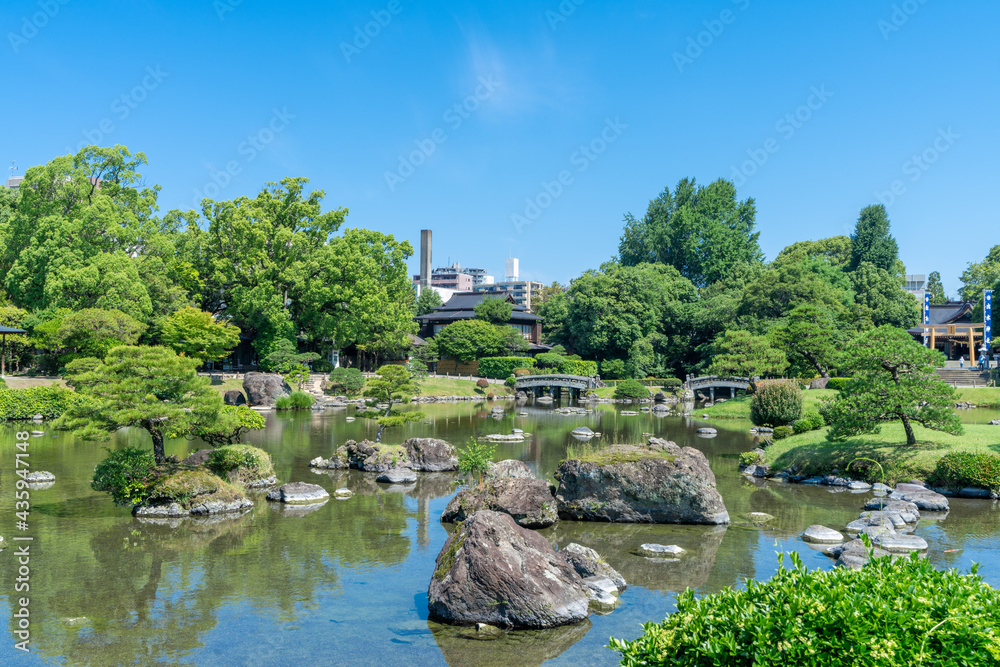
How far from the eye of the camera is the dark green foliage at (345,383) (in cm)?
5191

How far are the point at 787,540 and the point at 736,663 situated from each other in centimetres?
1072

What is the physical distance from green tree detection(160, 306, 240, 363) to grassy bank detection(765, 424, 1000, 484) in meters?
39.7

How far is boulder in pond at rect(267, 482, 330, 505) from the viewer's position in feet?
60.0

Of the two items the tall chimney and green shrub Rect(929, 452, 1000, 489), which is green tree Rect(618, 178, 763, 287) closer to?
the tall chimney

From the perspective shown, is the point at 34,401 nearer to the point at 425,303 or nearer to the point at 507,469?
the point at 507,469

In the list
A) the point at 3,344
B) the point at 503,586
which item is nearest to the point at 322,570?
the point at 503,586

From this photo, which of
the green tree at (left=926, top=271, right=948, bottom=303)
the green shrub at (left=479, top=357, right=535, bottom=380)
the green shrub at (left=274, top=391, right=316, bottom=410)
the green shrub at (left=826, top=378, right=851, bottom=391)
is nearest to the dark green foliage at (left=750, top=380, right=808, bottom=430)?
the green shrub at (left=826, top=378, right=851, bottom=391)

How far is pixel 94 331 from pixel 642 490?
39413mm

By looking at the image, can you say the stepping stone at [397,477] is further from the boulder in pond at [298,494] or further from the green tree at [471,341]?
the green tree at [471,341]

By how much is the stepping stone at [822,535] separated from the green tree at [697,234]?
6315cm

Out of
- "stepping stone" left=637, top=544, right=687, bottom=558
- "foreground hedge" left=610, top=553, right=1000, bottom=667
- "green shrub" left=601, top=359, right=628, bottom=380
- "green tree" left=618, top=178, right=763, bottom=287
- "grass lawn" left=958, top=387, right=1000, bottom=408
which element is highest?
"green tree" left=618, top=178, right=763, bottom=287

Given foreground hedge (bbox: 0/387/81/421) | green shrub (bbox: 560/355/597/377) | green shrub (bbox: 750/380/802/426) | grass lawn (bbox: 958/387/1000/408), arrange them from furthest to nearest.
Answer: green shrub (bbox: 560/355/597/377) → grass lawn (bbox: 958/387/1000/408) → foreground hedge (bbox: 0/387/81/421) → green shrub (bbox: 750/380/802/426)

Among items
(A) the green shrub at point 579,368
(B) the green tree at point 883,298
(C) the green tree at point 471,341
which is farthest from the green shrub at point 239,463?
(B) the green tree at point 883,298

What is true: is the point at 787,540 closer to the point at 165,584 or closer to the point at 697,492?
the point at 697,492
